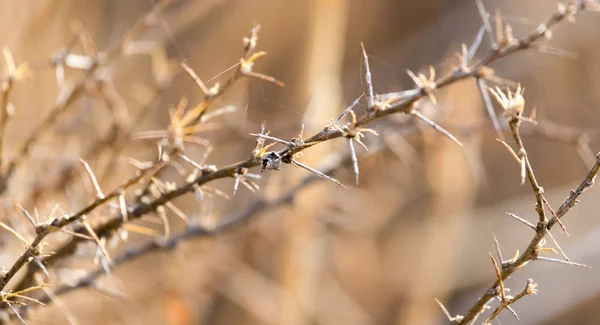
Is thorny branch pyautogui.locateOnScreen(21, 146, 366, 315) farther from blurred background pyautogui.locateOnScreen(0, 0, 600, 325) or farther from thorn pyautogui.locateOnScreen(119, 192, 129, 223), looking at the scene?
thorn pyautogui.locateOnScreen(119, 192, 129, 223)

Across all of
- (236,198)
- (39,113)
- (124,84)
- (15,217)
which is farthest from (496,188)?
(15,217)

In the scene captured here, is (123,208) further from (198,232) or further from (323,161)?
(323,161)

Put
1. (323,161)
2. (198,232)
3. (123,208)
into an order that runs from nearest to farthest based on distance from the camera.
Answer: (123,208) < (198,232) < (323,161)

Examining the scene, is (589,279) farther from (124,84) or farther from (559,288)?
(124,84)

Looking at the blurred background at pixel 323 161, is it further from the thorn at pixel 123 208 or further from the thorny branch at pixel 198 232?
the thorn at pixel 123 208

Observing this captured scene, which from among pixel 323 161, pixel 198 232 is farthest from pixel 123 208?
pixel 323 161

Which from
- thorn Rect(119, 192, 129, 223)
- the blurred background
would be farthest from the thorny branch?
thorn Rect(119, 192, 129, 223)

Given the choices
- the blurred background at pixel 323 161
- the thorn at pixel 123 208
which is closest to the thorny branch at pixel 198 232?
the blurred background at pixel 323 161

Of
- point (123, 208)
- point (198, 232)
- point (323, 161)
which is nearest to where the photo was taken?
point (123, 208)
